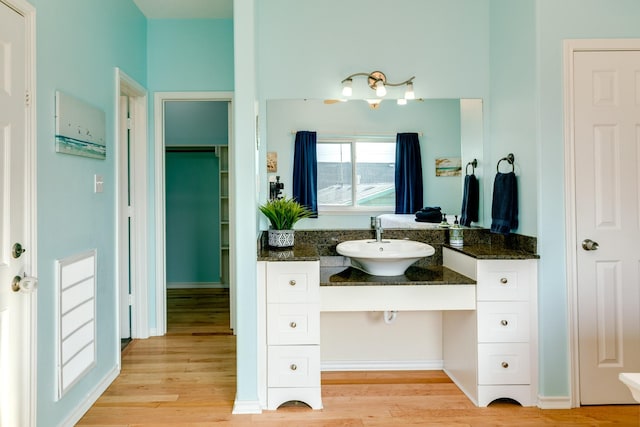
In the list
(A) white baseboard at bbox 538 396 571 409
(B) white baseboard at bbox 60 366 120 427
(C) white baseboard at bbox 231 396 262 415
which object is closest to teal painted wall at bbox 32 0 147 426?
(B) white baseboard at bbox 60 366 120 427

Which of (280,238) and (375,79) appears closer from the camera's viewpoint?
(280,238)

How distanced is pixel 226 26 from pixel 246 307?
2.45m

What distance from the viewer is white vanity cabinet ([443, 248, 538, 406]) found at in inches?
93.0

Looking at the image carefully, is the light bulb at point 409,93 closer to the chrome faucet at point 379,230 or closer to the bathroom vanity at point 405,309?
the chrome faucet at point 379,230

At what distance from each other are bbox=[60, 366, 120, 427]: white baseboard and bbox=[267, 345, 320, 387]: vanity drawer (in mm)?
1022

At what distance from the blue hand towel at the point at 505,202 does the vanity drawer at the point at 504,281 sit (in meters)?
0.33

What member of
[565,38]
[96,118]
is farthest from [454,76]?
[96,118]

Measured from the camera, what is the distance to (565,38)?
7.77 feet

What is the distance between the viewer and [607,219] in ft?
7.82

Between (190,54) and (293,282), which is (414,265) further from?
(190,54)

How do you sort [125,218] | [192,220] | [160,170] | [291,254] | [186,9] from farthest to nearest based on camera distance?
1. [192,220]
2. [160,170]
3. [125,218]
4. [186,9]
5. [291,254]

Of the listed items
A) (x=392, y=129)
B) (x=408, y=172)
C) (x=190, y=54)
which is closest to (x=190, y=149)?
(x=190, y=54)

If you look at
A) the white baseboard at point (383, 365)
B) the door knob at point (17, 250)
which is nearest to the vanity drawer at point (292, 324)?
the white baseboard at point (383, 365)

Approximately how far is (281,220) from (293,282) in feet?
1.59
